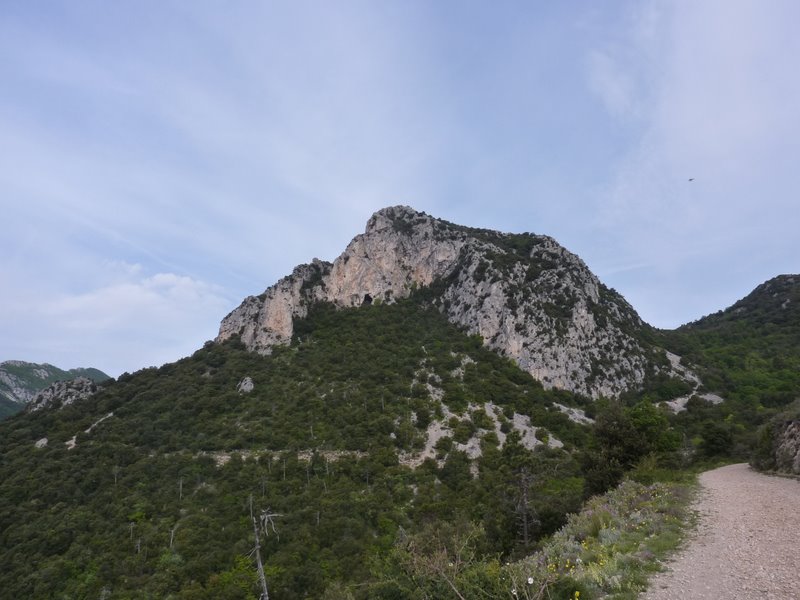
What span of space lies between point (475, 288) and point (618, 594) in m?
72.3

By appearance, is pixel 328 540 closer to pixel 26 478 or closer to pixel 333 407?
pixel 333 407

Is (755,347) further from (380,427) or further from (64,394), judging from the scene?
(64,394)

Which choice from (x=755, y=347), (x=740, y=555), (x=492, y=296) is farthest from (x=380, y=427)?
(x=755, y=347)

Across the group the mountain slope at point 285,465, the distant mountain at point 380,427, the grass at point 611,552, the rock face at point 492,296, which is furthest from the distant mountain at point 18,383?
the grass at point 611,552

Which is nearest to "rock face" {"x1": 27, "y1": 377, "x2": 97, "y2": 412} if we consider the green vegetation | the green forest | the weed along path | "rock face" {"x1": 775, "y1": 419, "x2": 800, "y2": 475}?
the green forest

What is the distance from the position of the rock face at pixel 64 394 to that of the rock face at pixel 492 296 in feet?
73.0

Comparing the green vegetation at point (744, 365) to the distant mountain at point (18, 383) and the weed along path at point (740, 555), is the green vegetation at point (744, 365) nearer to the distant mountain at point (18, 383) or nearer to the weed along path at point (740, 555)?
the weed along path at point (740, 555)

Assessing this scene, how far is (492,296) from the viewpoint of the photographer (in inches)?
2896

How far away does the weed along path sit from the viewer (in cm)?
625

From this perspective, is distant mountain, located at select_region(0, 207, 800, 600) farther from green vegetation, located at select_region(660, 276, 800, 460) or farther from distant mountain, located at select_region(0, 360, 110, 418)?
distant mountain, located at select_region(0, 360, 110, 418)

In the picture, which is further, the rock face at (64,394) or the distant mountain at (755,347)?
the rock face at (64,394)

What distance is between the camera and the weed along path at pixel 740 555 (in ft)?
20.5

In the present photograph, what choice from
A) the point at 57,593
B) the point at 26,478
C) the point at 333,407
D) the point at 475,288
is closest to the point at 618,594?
the point at 57,593

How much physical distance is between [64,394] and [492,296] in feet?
249
